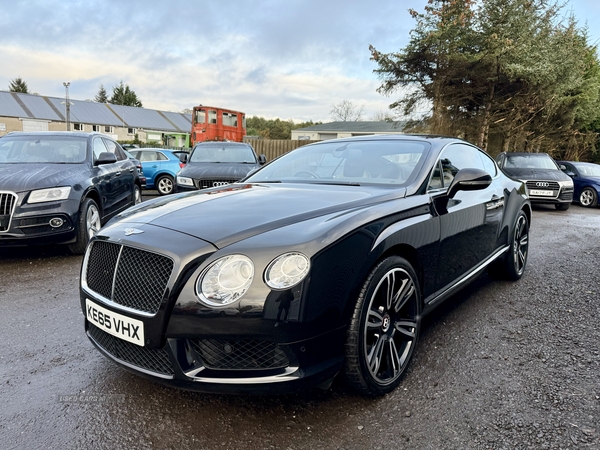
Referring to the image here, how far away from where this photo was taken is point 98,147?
633cm

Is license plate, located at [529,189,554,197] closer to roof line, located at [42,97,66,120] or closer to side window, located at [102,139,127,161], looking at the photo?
side window, located at [102,139,127,161]

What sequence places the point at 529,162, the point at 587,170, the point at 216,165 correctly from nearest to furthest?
the point at 216,165 < the point at 529,162 < the point at 587,170

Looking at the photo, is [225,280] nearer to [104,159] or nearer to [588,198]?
[104,159]

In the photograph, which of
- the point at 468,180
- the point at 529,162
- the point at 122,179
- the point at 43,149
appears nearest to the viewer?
the point at 468,180

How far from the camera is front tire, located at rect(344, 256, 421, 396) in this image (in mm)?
2082

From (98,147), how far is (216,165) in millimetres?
3040

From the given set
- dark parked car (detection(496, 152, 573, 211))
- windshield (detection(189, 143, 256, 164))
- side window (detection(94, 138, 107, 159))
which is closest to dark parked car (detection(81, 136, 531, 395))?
side window (detection(94, 138, 107, 159))

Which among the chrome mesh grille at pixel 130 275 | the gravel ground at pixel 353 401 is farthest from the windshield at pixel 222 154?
the chrome mesh grille at pixel 130 275

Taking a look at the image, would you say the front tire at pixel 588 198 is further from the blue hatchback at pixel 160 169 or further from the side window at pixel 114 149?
the side window at pixel 114 149

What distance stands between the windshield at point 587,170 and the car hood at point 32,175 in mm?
14196

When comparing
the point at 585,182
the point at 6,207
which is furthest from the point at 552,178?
the point at 6,207

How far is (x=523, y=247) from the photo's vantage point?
4.70 metres

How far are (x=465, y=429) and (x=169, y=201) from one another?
84.4 inches

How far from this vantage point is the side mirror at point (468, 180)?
2.95m
